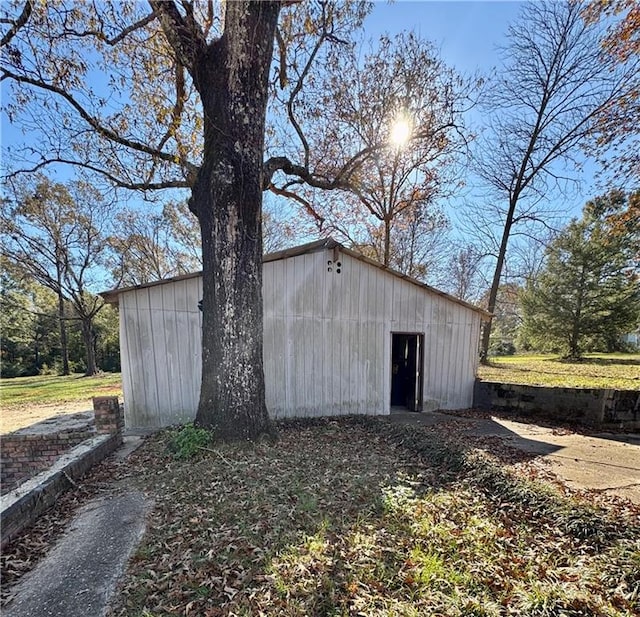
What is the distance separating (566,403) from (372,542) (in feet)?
19.7

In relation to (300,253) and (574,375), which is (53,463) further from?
(574,375)

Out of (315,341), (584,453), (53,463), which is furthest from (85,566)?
(584,453)

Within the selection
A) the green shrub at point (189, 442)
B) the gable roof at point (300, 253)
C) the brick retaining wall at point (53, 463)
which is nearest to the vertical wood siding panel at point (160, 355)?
the gable roof at point (300, 253)

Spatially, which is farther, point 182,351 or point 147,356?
point 182,351

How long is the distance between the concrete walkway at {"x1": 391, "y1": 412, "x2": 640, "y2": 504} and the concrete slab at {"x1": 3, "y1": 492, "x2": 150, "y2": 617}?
4232 mm

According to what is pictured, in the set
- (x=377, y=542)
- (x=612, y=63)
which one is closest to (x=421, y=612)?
(x=377, y=542)

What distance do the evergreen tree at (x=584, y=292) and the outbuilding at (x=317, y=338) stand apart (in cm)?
1141

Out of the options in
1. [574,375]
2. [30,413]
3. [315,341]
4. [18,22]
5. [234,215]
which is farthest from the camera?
[574,375]

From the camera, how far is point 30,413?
26.0ft

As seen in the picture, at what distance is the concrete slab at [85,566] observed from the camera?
1.95 m

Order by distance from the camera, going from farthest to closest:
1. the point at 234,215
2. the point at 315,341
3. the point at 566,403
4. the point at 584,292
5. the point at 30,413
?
the point at 584,292, the point at 30,413, the point at 315,341, the point at 566,403, the point at 234,215

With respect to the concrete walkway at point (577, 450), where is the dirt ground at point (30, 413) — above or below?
below

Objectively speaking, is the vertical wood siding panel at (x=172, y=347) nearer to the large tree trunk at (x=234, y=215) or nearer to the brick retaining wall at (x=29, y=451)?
the brick retaining wall at (x=29, y=451)

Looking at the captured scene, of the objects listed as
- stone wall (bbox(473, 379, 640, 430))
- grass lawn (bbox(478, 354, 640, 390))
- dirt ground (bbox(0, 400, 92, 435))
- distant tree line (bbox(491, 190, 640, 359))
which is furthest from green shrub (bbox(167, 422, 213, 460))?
distant tree line (bbox(491, 190, 640, 359))
